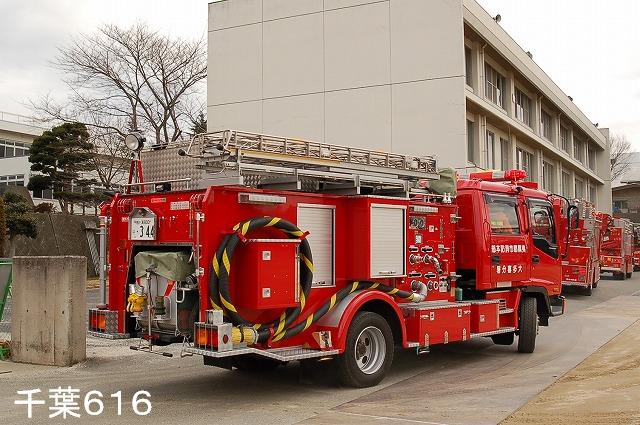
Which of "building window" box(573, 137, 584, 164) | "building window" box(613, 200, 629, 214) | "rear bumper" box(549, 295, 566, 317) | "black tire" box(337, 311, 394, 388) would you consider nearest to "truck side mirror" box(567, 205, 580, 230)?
"rear bumper" box(549, 295, 566, 317)

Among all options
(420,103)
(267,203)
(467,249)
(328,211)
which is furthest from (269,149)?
(420,103)

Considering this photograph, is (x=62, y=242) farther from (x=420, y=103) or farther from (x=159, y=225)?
(x=159, y=225)

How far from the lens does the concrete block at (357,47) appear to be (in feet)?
86.6

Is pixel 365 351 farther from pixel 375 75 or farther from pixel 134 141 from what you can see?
pixel 375 75

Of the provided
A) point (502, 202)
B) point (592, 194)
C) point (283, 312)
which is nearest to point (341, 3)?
point (502, 202)

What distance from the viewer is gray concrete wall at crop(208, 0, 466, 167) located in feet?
81.9

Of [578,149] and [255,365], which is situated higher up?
[578,149]

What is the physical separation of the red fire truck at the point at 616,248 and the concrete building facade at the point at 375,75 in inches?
218

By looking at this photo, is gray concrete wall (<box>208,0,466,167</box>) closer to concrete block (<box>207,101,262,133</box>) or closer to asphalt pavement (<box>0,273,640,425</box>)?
concrete block (<box>207,101,262,133</box>)

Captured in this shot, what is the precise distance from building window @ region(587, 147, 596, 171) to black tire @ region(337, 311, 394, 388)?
178 feet

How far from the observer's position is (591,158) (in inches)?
2368

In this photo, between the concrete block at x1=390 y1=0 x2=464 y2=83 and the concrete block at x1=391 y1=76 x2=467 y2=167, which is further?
the concrete block at x1=390 y1=0 x2=464 y2=83

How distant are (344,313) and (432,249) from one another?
2281 mm

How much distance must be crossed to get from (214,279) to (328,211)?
1932 mm
